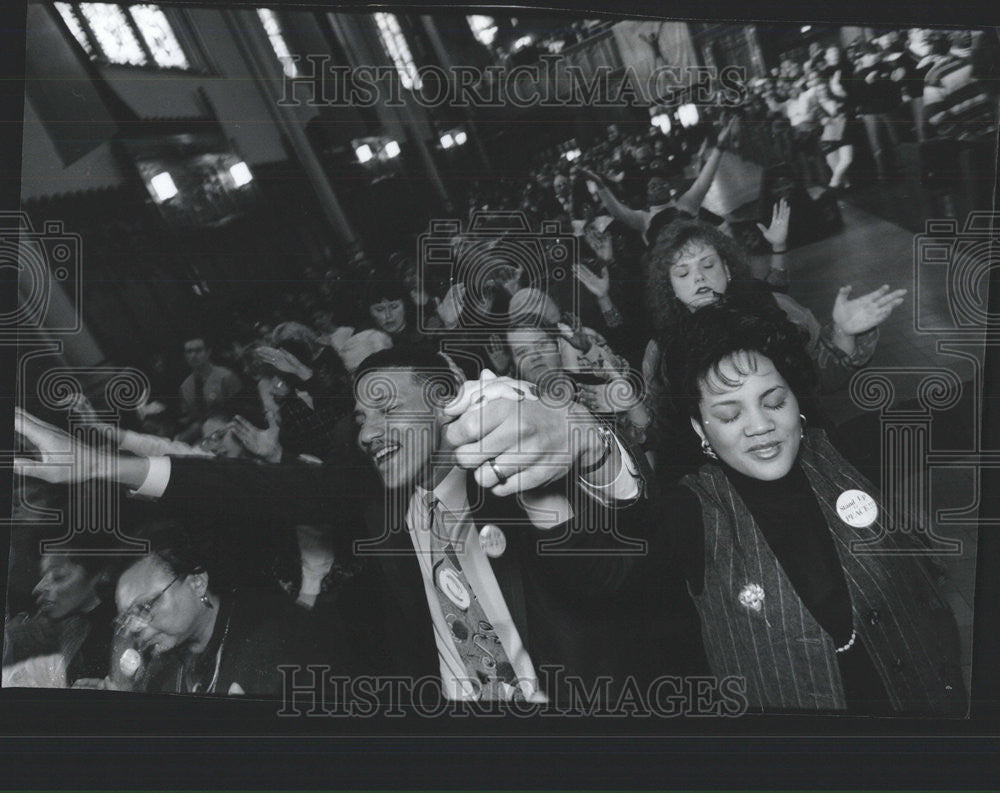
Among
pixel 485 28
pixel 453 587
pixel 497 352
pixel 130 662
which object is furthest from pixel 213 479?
pixel 485 28

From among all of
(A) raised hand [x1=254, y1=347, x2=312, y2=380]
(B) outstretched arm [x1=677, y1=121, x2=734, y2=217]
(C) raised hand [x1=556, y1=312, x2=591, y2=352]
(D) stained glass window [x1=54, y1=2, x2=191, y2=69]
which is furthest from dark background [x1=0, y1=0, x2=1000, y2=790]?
(C) raised hand [x1=556, y1=312, x2=591, y2=352]

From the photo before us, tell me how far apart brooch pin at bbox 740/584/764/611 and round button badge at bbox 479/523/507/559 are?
20.3 inches

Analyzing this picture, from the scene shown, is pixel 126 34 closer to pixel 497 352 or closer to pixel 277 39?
pixel 277 39

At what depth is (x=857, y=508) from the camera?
1.83 meters

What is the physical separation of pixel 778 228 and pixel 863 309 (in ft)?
0.84

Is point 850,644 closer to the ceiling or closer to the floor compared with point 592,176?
closer to the floor

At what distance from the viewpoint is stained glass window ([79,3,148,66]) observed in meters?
1.87

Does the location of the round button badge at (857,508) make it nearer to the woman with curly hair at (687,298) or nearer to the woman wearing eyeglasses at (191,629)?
the woman with curly hair at (687,298)

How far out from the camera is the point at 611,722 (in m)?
1.95

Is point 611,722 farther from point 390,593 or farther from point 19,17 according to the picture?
point 19,17

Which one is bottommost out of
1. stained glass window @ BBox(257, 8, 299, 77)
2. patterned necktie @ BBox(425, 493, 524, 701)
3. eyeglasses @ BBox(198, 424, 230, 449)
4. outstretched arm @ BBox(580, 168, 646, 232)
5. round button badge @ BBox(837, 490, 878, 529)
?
round button badge @ BBox(837, 490, 878, 529)

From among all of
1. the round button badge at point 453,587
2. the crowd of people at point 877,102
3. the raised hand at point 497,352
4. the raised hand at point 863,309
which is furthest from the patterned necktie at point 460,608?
the crowd of people at point 877,102

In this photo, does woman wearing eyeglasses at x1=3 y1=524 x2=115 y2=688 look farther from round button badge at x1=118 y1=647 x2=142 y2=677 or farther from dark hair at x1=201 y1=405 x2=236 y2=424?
dark hair at x1=201 y1=405 x2=236 y2=424

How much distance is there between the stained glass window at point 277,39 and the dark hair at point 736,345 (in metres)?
1.02
